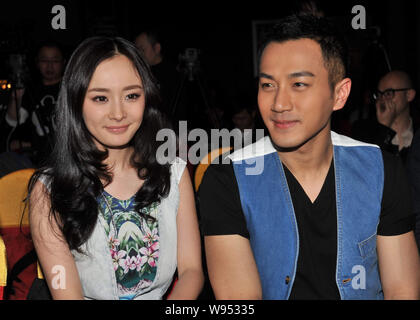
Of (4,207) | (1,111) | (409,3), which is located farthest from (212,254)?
(409,3)

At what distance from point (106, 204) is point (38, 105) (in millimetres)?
2447

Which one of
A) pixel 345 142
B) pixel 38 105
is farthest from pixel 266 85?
pixel 38 105

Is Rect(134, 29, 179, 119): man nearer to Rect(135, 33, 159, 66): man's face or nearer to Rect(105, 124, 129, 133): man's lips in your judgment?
Rect(135, 33, 159, 66): man's face

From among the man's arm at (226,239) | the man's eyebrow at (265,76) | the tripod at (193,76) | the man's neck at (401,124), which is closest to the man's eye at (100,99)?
the man's arm at (226,239)

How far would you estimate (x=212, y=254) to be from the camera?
160 cm

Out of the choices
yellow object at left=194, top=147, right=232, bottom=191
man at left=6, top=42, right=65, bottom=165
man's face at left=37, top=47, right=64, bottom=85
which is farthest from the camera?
man's face at left=37, top=47, right=64, bottom=85

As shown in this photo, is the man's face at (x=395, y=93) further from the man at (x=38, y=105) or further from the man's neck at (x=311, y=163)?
the man at (x=38, y=105)

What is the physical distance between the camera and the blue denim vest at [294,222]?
1586 millimetres

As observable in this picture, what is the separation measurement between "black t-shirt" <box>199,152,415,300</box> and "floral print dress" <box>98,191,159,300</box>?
23 centimetres

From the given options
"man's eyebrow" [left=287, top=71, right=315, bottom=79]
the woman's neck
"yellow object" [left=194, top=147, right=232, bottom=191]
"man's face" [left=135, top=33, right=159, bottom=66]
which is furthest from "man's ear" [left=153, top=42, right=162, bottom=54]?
"man's eyebrow" [left=287, top=71, right=315, bottom=79]

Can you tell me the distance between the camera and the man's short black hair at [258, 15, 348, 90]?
63.7 inches

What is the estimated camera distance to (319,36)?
5.32ft

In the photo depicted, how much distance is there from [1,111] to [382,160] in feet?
10.4
